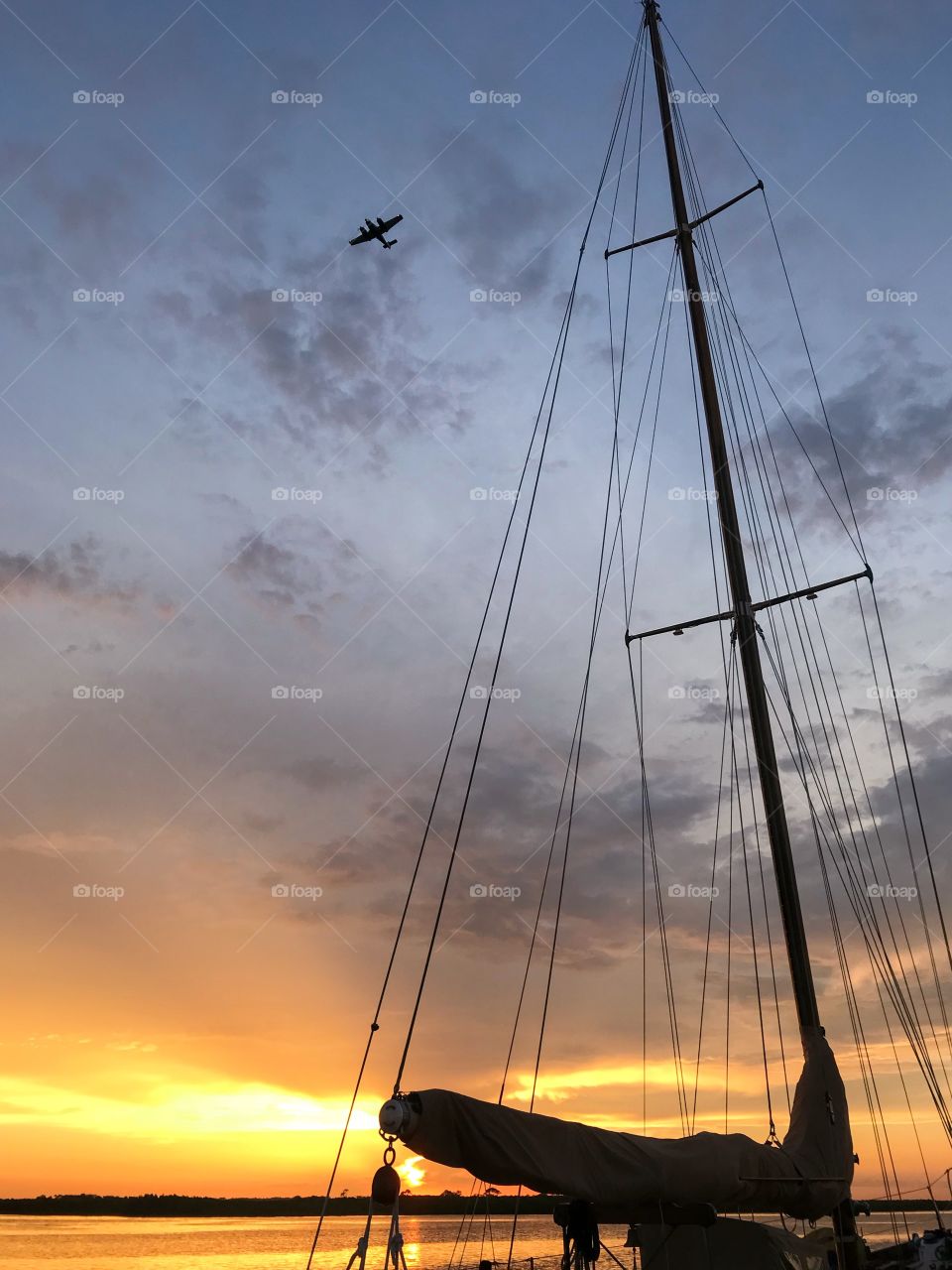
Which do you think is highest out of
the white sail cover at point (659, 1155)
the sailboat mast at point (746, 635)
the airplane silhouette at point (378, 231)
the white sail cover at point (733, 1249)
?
the airplane silhouette at point (378, 231)

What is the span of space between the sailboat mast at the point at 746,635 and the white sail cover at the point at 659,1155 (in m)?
0.95

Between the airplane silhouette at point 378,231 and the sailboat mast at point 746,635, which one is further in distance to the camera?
the airplane silhouette at point 378,231

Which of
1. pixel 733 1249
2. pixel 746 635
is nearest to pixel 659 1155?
pixel 733 1249

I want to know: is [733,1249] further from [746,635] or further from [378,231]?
[378,231]

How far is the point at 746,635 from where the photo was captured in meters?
17.3

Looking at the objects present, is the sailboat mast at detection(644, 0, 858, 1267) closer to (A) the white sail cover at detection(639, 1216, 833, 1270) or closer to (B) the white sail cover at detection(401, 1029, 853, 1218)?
(B) the white sail cover at detection(401, 1029, 853, 1218)

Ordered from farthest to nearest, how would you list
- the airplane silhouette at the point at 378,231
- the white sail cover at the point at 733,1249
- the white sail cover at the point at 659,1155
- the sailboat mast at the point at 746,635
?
1. the airplane silhouette at the point at 378,231
2. the sailboat mast at the point at 746,635
3. the white sail cover at the point at 733,1249
4. the white sail cover at the point at 659,1155

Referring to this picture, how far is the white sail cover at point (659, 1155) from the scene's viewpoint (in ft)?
28.8

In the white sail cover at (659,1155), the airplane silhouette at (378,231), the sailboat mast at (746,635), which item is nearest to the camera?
the white sail cover at (659,1155)

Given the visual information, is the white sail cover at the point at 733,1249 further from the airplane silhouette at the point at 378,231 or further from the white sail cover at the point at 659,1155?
the airplane silhouette at the point at 378,231

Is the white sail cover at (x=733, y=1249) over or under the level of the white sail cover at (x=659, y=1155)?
under

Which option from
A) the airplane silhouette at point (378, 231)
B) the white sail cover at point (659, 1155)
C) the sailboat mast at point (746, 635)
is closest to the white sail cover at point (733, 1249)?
the white sail cover at point (659, 1155)

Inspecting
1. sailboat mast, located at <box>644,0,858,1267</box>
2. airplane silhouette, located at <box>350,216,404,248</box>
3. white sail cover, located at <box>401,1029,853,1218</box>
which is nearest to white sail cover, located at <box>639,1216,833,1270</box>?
white sail cover, located at <box>401,1029,853,1218</box>

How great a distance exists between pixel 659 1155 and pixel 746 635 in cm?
927
